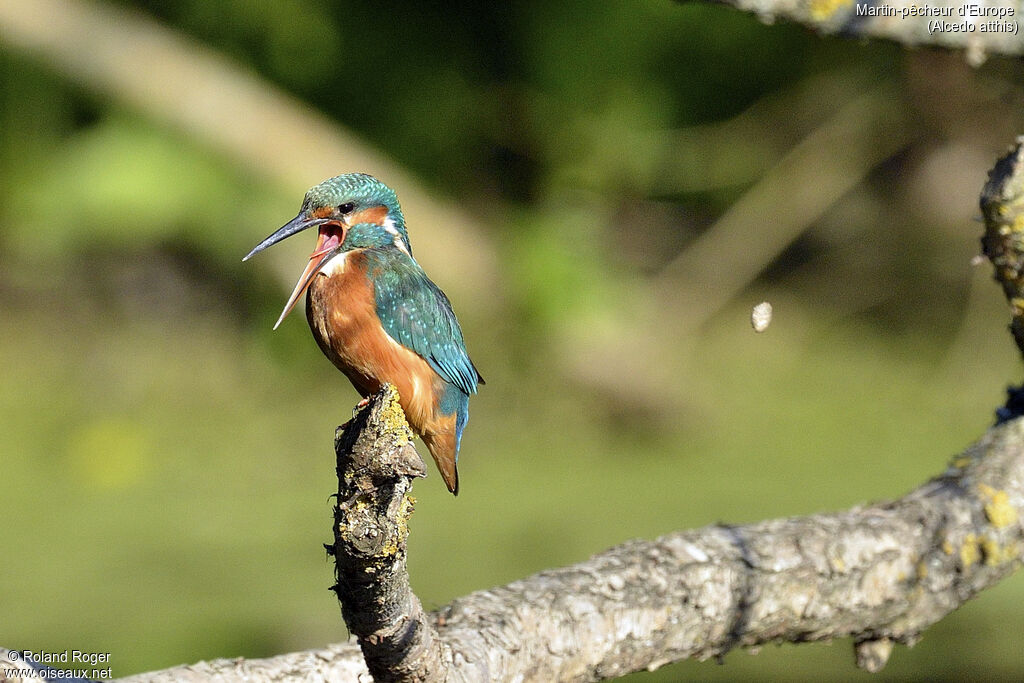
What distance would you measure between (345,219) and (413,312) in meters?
0.13

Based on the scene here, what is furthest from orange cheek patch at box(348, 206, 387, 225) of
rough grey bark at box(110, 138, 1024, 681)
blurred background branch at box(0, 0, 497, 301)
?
blurred background branch at box(0, 0, 497, 301)

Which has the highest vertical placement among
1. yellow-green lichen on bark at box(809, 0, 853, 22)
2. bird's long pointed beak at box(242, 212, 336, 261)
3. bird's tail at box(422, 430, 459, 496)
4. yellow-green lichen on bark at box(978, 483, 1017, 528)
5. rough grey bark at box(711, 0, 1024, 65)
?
yellow-green lichen on bark at box(809, 0, 853, 22)

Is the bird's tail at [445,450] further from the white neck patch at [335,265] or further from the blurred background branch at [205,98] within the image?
the blurred background branch at [205,98]

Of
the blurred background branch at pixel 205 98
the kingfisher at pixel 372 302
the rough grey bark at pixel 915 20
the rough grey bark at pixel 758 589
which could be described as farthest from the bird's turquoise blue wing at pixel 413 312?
the blurred background branch at pixel 205 98

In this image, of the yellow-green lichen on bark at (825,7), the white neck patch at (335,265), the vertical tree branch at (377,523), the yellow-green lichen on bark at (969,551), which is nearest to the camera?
the vertical tree branch at (377,523)

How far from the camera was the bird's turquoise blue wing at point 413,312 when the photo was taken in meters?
1.39

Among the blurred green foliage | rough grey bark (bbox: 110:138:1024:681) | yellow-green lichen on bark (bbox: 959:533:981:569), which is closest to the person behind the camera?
rough grey bark (bbox: 110:138:1024:681)

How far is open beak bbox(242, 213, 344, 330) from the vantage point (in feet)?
4.24

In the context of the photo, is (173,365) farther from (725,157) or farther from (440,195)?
(725,157)

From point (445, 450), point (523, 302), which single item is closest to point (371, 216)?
point (445, 450)

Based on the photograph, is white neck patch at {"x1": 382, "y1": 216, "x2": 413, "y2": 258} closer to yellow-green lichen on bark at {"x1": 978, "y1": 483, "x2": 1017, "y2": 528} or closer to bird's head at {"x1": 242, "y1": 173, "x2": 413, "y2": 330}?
bird's head at {"x1": 242, "y1": 173, "x2": 413, "y2": 330}

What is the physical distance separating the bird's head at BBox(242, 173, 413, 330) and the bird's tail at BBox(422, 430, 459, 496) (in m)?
0.23

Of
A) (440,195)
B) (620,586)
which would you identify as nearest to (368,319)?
(620,586)

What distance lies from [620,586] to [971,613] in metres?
1.79
